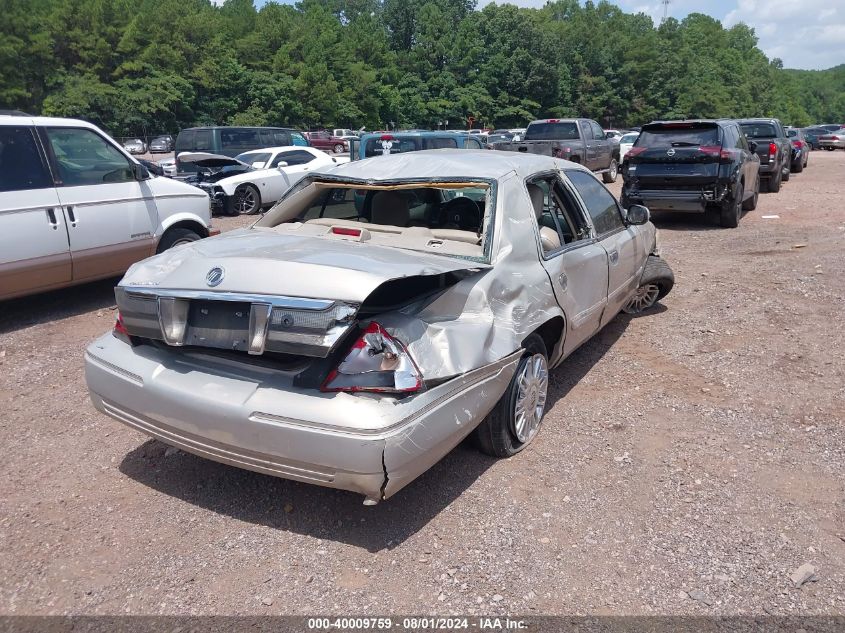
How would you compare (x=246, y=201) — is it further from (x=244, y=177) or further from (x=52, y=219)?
(x=52, y=219)

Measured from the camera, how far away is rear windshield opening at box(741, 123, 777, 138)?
Result: 1656cm

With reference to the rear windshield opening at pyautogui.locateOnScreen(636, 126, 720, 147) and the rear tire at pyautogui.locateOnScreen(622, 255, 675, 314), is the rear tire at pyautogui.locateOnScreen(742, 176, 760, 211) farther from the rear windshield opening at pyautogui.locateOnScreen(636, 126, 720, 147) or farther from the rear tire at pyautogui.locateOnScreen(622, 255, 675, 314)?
the rear tire at pyautogui.locateOnScreen(622, 255, 675, 314)

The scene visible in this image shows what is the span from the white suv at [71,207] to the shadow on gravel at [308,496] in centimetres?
307

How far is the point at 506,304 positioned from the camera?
3.59 metres

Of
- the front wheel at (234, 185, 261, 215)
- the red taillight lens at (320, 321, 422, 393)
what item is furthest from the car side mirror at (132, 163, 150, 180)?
the front wheel at (234, 185, 261, 215)

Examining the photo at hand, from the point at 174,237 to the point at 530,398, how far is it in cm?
519


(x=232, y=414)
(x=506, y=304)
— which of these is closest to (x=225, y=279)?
(x=232, y=414)

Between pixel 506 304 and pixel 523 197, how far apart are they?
0.82 m

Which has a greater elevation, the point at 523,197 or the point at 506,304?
the point at 523,197

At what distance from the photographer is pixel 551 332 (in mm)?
4234

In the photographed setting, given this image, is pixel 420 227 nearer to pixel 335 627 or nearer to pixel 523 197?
pixel 523 197

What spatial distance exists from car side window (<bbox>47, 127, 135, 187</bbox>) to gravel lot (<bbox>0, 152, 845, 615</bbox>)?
2.14m

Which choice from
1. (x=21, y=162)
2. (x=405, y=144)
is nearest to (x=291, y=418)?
(x=21, y=162)

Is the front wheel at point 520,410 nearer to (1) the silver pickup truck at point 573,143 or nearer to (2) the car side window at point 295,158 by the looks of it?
(2) the car side window at point 295,158
